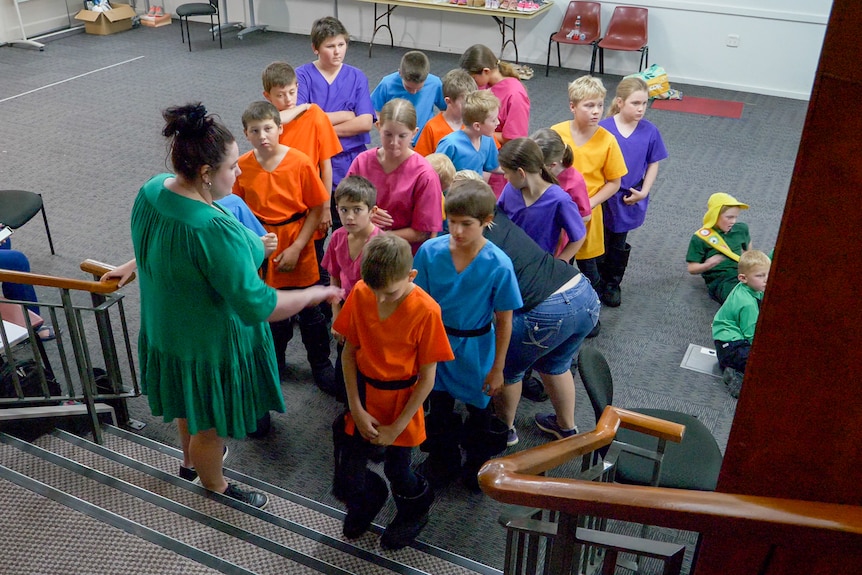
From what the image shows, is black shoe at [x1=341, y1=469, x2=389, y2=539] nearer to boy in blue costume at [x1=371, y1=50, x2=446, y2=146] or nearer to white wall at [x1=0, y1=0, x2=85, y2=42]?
boy in blue costume at [x1=371, y1=50, x2=446, y2=146]

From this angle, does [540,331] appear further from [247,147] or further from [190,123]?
[247,147]

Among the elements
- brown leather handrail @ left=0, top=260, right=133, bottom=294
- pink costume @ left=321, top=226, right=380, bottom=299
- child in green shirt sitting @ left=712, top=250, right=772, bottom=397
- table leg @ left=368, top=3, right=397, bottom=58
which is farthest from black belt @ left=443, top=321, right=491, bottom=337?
table leg @ left=368, top=3, right=397, bottom=58

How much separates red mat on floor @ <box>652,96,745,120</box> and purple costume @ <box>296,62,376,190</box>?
187 inches

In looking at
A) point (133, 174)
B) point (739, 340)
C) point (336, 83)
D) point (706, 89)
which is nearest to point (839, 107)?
point (739, 340)

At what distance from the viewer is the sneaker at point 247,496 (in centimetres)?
286

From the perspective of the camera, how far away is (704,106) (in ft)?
27.1

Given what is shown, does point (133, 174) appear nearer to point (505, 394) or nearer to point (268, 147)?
point (268, 147)

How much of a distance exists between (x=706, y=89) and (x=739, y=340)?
231 inches

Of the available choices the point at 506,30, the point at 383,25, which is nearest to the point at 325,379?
the point at 506,30

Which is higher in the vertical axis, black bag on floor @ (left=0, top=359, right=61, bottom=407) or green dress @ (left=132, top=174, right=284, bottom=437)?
green dress @ (left=132, top=174, right=284, bottom=437)

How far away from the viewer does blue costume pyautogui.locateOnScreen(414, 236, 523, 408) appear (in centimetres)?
268

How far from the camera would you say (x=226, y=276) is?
2225mm

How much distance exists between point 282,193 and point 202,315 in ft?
3.53

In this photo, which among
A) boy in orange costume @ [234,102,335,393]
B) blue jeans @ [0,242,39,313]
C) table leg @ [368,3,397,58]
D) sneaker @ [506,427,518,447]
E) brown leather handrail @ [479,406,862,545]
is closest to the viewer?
brown leather handrail @ [479,406,862,545]
